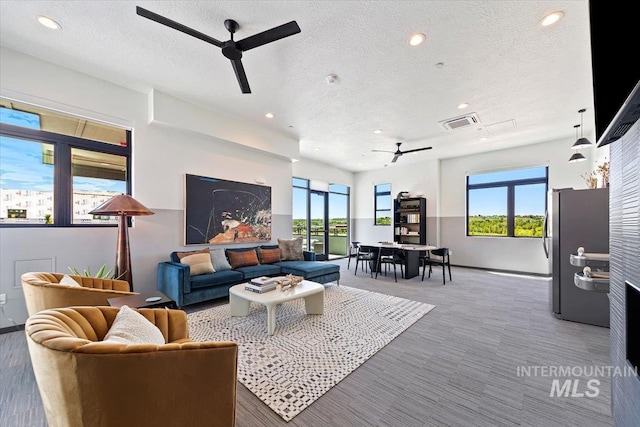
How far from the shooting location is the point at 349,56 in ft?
9.95

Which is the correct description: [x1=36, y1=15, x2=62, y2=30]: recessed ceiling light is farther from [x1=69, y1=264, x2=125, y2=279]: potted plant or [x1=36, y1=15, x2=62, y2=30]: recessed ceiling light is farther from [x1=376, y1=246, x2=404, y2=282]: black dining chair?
[x1=376, y1=246, x2=404, y2=282]: black dining chair

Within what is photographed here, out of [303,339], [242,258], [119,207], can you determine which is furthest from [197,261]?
[303,339]

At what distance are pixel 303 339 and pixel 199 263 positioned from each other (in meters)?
2.26

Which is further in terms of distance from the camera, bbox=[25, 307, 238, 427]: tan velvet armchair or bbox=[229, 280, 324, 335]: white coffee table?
bbox=[229, 280, 324, 335]: white coffee table

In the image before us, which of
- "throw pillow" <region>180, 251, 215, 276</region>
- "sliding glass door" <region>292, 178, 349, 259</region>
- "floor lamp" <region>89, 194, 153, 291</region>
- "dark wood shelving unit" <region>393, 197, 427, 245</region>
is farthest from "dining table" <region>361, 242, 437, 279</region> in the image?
"floor lamp" <region>89, 194, 153, 291</region>

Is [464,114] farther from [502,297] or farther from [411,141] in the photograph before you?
[502,297]

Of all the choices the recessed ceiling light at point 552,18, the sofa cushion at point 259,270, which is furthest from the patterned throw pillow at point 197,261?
the recessed ceiling light at point 552,18

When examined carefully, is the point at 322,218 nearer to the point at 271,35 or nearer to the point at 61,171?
the point at 61,171

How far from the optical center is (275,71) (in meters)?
3.35

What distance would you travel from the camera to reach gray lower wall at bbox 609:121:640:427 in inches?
49.7

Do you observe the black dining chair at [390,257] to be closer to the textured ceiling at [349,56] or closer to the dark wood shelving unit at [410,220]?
the dark wood shelving unit at [410,220]

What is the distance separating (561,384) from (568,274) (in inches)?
79.8

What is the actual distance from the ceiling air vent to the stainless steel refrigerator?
190 centimetres

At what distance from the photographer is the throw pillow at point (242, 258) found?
4.72 metres
